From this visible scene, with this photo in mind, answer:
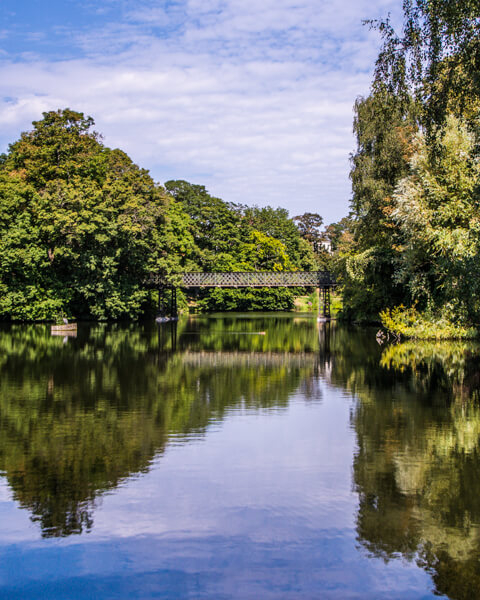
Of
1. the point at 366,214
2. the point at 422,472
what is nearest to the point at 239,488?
the point at 422,472

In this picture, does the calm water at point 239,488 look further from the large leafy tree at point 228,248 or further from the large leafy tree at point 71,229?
the large leafy tree at point 228,248

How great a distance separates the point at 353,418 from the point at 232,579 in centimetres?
955

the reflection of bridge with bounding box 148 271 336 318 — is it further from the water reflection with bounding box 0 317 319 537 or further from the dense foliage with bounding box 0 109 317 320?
the water reflection with bounding box 0 317 319 537

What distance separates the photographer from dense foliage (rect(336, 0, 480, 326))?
625 inches

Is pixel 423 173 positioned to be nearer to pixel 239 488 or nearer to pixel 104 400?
pixel 104 400

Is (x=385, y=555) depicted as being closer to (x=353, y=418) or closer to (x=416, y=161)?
(x=353, y=418)

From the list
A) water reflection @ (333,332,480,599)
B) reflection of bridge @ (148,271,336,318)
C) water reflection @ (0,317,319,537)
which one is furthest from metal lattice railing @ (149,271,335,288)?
water reflection @ (333,332,480,599)

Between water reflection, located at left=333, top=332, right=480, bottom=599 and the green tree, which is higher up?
the green tree

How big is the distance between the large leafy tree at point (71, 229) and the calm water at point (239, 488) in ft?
102

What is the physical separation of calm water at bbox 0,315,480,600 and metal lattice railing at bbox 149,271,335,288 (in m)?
45.1

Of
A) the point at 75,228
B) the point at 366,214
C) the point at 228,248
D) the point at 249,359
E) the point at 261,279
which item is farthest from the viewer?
the point at 228,248

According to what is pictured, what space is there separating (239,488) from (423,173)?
83.0 ft

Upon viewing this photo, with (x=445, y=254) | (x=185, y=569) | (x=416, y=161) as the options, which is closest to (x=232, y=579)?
(x=185, y=569)

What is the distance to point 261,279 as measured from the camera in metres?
72.8
